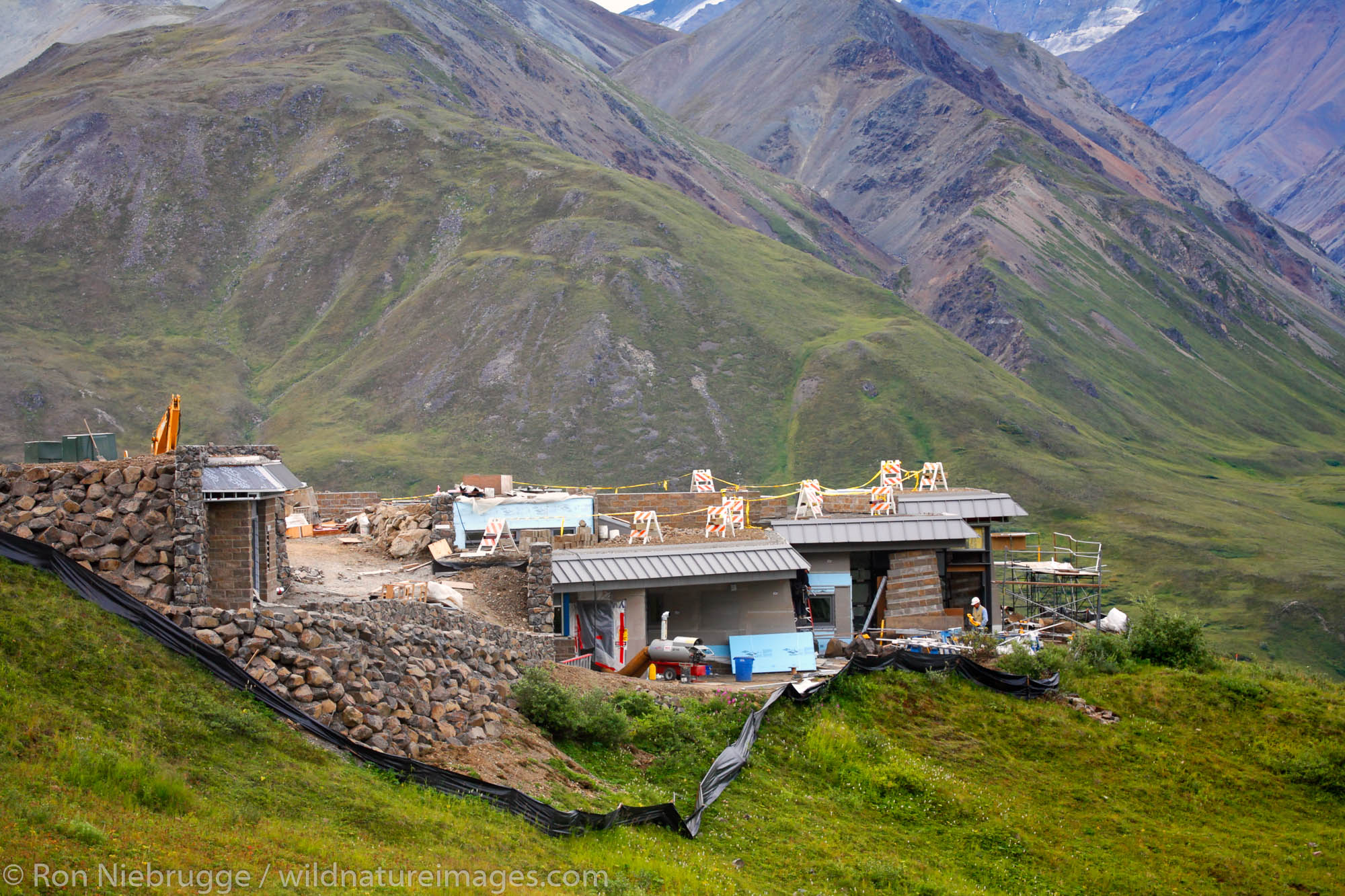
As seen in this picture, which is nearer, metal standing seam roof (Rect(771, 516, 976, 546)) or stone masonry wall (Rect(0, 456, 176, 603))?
stone masonry wall (Rect(0, 456, 176, 603))

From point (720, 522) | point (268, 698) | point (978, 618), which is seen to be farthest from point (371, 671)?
point (978, 618)

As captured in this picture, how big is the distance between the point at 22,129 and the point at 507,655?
150408 mm

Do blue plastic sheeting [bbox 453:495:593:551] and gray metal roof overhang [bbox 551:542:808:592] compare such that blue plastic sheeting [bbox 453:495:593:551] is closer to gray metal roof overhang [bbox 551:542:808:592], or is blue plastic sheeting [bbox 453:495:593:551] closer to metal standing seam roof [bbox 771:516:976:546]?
gray metal roof overhang [bbox 551:542:808:592]

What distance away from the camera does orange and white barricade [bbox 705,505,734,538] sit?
112 feet

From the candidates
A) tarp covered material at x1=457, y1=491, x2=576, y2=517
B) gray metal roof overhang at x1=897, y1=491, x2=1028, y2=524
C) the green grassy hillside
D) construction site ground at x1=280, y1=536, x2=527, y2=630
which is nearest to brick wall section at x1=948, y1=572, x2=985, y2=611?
gray metal roof overhang at x1=897, y1=491, x2=1028, y2=524

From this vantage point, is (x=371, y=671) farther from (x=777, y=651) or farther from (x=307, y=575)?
(x=777, y=651)

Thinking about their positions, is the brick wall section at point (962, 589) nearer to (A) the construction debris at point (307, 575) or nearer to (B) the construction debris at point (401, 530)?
(B) the construction debris at point (401, 530)

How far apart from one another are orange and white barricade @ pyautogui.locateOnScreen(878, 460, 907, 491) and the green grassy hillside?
14821 mm

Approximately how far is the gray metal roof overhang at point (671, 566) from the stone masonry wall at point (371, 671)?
8330 millimetres

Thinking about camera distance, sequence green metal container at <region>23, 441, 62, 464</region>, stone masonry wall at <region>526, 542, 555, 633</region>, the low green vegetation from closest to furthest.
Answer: green metal container at <region>23, 441, 62, 464</region> → stone masonry wall at <region>526, 542, 555, 633</region> → the low green vegetation

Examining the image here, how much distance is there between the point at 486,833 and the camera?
14.2 metres

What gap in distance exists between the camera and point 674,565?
1166 inches

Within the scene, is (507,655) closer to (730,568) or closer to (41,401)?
(730,568)

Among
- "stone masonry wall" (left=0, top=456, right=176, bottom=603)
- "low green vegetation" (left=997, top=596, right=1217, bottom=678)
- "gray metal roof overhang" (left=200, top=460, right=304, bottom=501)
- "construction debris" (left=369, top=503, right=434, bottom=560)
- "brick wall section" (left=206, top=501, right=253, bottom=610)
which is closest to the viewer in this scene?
"stone masonry wall" (left=0, top=456, right=176, bottom=603)
